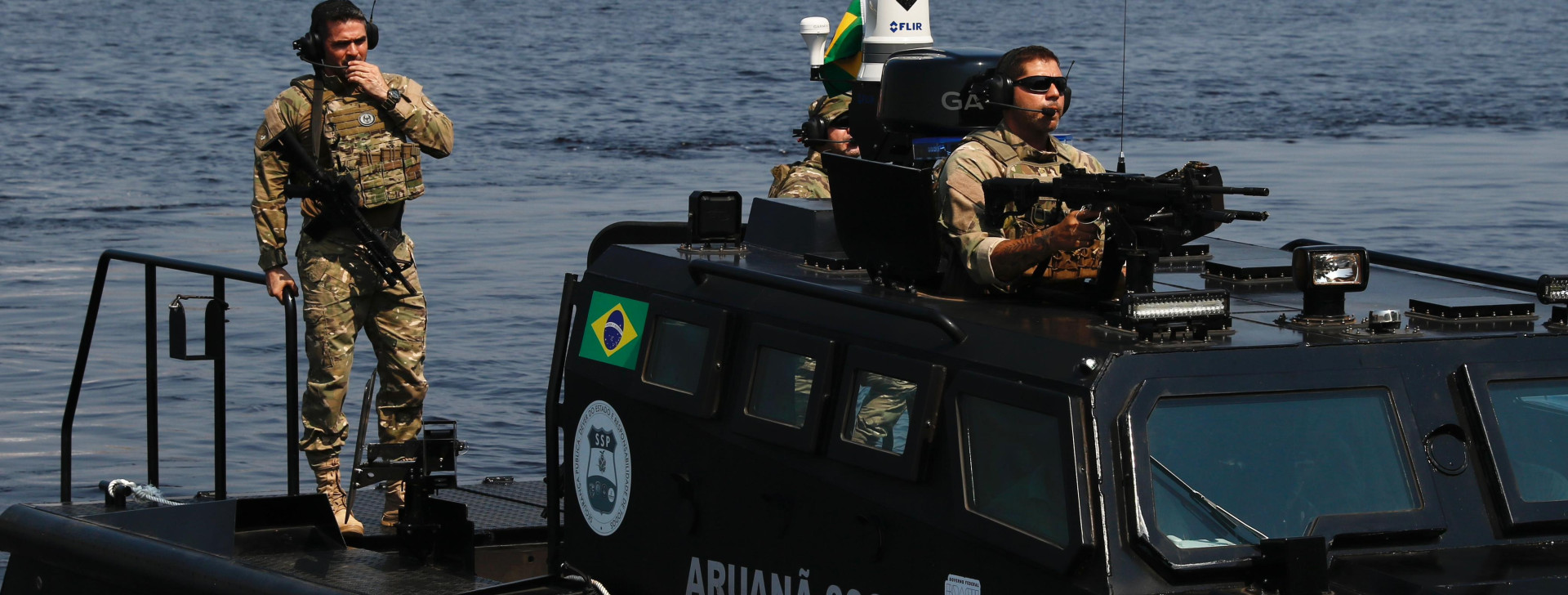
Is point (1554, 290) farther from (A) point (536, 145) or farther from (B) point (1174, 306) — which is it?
(A) point (536, 145)

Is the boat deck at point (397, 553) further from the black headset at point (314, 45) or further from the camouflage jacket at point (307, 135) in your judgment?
the black headset at point (314, 45)

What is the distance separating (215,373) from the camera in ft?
22.5

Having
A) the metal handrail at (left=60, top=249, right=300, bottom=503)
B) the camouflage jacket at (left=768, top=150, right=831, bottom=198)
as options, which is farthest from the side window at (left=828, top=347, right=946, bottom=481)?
the camouflage jacket at (left=768, top=150, right=831, bottom=198)

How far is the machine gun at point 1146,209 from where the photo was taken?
4.54 meters

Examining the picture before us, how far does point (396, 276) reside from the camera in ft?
23.0

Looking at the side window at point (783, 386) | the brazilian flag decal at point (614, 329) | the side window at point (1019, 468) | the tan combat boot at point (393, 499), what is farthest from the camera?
the tan combat boot at point (393, 499)

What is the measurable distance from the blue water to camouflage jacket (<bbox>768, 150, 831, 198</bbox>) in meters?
2.55

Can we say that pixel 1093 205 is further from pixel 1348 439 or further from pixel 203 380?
pixel 203 380

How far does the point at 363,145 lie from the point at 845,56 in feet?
9.17

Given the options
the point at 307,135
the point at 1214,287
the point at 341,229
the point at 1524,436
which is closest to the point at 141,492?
the point at 341,229

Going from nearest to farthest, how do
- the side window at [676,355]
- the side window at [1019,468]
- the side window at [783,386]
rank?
the side window at [1019,468] → the side window at [783,386] → the side window at [676,355]

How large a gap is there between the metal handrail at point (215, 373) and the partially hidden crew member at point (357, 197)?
159 mm

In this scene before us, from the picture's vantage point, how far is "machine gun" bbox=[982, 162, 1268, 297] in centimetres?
454

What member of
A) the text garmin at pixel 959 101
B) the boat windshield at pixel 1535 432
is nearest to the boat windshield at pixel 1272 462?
the boat windshield at pixel 1535 432
